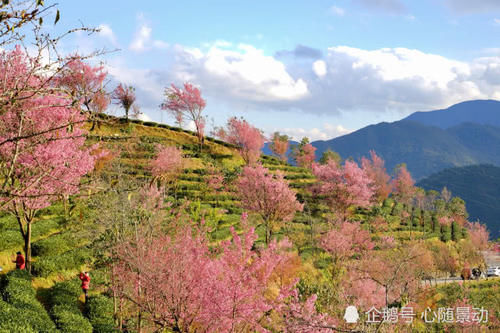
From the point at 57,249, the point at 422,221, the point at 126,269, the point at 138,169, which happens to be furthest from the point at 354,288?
the point at 422,221

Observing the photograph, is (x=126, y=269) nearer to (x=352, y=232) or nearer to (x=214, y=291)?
(x=214, y=291)

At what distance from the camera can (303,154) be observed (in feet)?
233

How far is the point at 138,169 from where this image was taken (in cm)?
4128

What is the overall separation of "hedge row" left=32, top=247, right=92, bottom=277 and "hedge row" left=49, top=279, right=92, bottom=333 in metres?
1.22

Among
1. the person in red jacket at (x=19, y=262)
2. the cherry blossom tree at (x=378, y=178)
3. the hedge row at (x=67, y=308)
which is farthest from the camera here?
the cherry blossom tree at (x=378, y=178)

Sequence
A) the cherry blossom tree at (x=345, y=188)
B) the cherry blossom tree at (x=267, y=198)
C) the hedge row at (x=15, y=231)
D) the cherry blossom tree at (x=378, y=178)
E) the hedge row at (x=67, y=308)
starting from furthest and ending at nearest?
the cherry blossom tree at (x=378, y=178), the cherry blossom tree at (x=345, y=188), the cherry blossom tree at (x=267, y=198), the hedge row at (x=15, y=231), the hedge row at (x=67, y=308)

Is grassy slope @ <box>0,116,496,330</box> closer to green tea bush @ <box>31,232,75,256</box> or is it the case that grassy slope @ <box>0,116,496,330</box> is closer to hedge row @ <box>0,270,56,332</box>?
green tea bush @ <box>31,232,75,256</box>

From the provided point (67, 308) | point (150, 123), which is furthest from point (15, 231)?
point (150, 123)

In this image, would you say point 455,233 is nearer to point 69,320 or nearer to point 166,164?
point 166,164

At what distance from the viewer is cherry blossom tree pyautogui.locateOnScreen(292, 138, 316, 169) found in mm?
70375

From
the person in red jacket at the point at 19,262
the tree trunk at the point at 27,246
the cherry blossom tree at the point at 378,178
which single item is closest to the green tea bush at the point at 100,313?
the tree trunk at the point at 27,246

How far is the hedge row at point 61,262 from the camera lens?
1675cm

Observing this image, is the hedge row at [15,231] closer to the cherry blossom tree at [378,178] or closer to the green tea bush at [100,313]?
the green tea bush at [100,313]

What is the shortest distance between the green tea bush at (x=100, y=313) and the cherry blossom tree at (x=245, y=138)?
33.7 m
